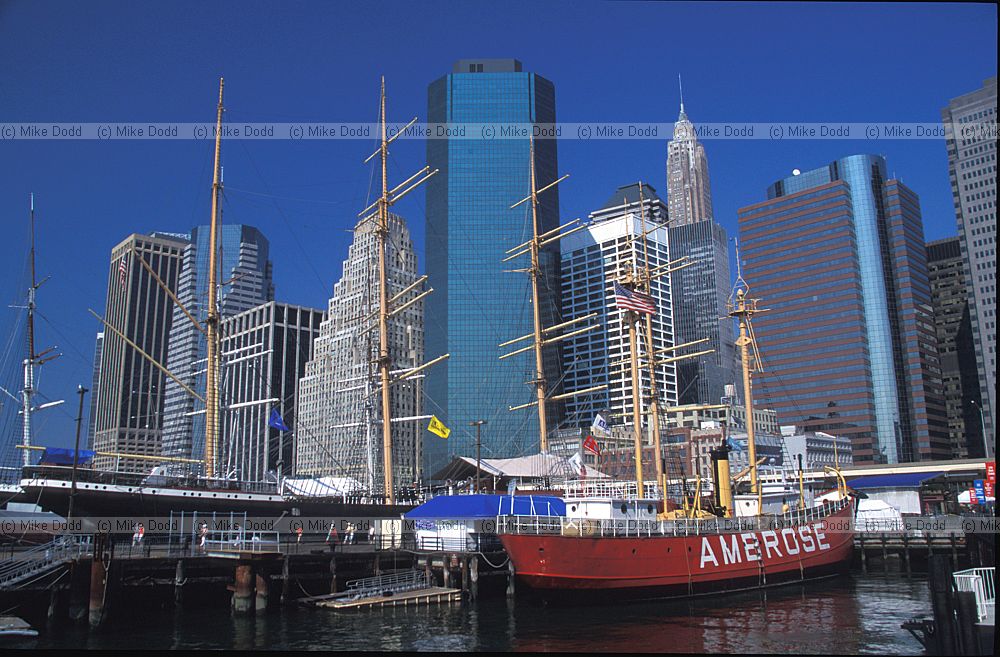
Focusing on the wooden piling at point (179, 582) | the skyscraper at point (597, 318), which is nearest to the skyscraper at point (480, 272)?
the skyscraper at point (597, 318)

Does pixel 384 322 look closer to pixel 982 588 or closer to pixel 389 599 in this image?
pixel 389 599

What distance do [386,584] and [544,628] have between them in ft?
33.0

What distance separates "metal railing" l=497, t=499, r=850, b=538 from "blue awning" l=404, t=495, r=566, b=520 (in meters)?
0.93

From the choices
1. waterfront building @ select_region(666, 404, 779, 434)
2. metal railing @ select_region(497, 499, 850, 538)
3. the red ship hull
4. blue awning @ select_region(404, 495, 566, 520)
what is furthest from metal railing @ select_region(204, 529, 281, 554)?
waterfront building @ select_region(666, 404, 779, 434)

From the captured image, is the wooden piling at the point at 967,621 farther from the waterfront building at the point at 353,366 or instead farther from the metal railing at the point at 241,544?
the waterfront building at the point at 353,366

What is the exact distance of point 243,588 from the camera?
30.1 meters

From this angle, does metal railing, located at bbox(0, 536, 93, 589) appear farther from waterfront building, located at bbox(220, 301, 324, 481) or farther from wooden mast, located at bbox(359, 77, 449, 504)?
waterfront building, located at bbox(220, 301, 324, 481)

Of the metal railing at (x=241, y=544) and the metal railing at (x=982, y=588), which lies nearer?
the metal railing at (x=982, y=588)

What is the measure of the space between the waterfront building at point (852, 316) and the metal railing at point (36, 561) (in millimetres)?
141503

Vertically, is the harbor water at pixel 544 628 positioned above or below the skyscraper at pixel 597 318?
below

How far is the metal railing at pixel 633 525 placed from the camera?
32125 mm

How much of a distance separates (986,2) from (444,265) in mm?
124768

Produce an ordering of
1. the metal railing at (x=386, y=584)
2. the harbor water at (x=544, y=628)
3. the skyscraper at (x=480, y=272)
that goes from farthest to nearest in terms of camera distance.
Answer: the skyscraper at (x=480, y=272), the metal railing at (x=386, y=584), the harbor water at (x=544, y=628)

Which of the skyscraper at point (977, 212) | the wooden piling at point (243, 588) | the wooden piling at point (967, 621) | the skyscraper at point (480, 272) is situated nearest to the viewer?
the wooden piling at point (967, 621)
